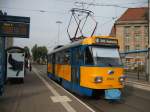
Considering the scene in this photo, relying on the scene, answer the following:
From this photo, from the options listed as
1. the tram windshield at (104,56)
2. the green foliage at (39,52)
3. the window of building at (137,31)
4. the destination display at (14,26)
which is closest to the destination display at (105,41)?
the tram windshield at (104,56)

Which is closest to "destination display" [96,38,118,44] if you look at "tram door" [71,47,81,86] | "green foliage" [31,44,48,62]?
"tram door" [71,47,81,86]

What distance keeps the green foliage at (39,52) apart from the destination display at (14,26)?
10510 centimetres

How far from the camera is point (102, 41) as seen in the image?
15203mm

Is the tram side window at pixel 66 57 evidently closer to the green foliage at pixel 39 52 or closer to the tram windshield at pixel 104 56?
the tram windshield at pixel 104 56

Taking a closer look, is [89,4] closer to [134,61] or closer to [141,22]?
[134,61]

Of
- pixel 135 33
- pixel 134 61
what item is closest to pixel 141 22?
pixel 135 33

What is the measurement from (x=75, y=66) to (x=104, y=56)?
218 centimetres

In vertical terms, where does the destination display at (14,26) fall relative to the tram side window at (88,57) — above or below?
above

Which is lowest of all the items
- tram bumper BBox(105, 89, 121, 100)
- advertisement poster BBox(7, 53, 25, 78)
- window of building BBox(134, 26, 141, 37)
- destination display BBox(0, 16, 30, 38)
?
tram bumper BBox(105, 89, 121, 100)

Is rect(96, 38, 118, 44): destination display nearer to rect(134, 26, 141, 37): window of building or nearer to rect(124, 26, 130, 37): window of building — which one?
rect(134, 26, 141, 37): window of building

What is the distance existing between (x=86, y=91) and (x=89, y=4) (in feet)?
43.4

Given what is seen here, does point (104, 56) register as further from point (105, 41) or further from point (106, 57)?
point (105, 41)

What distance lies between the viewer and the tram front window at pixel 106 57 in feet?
48.0

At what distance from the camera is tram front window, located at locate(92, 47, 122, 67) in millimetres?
14633
